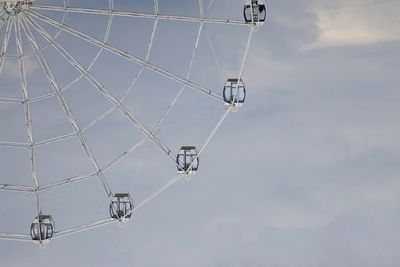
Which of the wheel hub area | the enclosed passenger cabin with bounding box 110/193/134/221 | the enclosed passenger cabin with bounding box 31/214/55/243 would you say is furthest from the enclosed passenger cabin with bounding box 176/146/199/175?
the wheel hub area

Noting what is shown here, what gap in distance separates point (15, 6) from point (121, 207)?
50.8 feet

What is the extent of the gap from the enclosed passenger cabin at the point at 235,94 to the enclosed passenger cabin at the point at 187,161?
451cm

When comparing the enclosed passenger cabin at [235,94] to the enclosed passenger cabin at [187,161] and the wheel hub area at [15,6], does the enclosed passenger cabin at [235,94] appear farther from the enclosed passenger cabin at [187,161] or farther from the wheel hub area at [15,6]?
the wheel hub area at [15,6]

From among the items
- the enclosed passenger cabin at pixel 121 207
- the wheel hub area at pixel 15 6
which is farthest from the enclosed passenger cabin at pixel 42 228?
the wheel hub area at pixel 15 6

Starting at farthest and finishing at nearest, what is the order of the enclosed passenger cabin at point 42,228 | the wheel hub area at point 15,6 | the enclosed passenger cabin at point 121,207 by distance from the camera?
the enclosed passenger cabin at point 121,207, the enclosed passenger cabin at point 42,228, the wheel hub area at point 15,6

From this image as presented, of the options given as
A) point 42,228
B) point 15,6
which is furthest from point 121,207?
Answer: point 15,6

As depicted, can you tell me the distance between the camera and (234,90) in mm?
52000

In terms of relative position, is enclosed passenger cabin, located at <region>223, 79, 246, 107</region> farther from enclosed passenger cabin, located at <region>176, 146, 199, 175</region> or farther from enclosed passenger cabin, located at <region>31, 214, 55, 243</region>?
enclosed passenger cabin, located at <region>31, 214, 55, 243</region>

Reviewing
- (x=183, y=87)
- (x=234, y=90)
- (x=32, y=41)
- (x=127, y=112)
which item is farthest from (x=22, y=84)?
(x=234, y=90)

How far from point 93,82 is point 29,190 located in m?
8.24

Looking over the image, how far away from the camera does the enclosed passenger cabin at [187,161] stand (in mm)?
54125

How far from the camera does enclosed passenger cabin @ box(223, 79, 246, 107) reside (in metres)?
52.0

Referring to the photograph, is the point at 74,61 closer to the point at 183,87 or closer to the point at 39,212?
the point at 183,87

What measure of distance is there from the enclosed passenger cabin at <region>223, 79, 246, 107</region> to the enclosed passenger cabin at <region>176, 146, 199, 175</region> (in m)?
4.51
